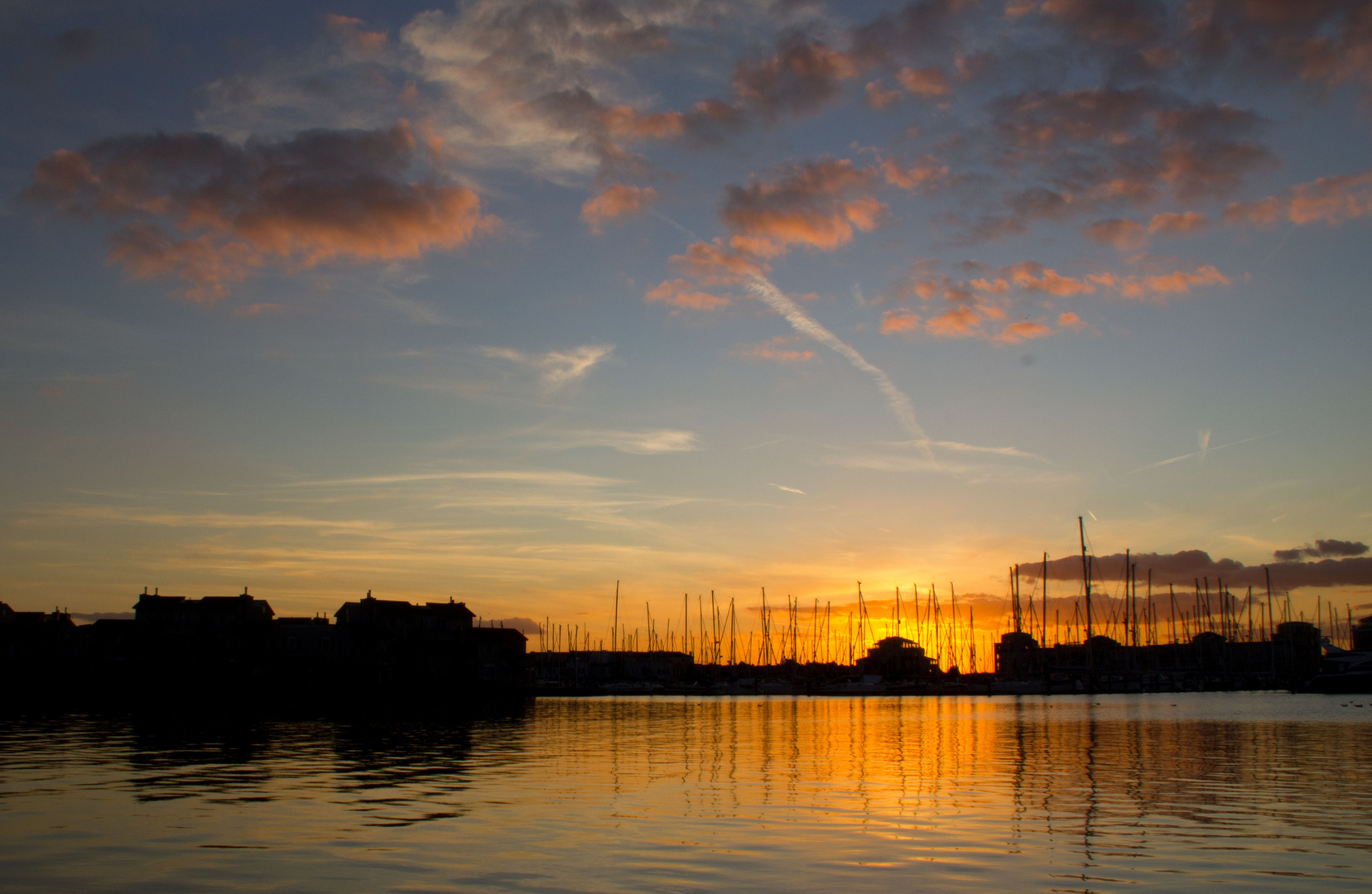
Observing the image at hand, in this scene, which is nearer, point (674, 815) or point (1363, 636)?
point (674, 815)

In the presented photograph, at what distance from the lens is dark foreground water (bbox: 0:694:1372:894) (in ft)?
51.9

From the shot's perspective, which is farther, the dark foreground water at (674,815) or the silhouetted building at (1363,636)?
the silhouetted building at (1363,636)

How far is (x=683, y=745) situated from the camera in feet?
161

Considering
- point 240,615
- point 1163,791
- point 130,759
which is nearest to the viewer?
point 1163,791

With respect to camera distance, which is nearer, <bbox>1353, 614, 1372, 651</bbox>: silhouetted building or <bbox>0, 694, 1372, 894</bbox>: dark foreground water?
<bbox>0, 694, 1372, 894</bbox>: dark foreground water

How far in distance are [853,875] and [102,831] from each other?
47.3 ft

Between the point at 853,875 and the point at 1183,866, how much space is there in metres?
5.52

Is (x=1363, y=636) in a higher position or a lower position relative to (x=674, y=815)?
lower

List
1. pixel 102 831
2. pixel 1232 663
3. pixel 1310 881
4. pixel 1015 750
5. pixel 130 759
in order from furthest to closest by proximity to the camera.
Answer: pixel 1232 663 → pixel 1015 750 → pixel 130 759 → pixel 102 831 → pixel 1310 881

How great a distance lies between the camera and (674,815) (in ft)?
75.9

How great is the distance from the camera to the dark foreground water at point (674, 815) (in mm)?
15805

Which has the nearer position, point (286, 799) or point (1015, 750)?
point (286, 799)

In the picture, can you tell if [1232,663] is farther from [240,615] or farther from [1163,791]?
[1163,791]

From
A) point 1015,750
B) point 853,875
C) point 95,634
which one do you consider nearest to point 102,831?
point 853,875
